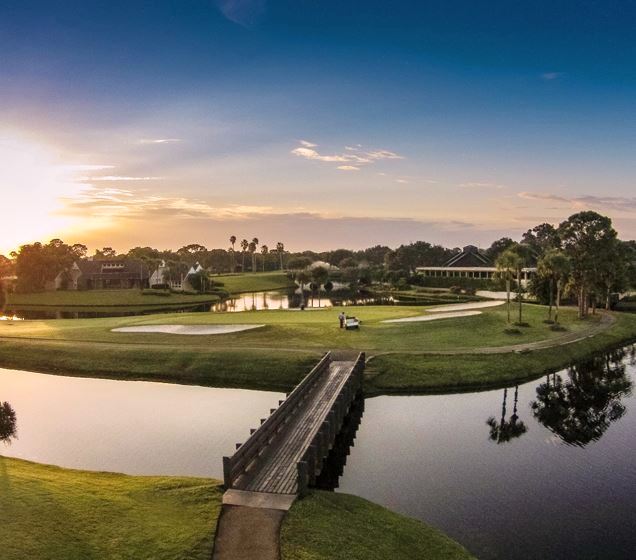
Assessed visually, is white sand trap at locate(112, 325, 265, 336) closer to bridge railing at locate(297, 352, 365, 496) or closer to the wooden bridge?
bridge railing at locate(297, 352, 365, 496)

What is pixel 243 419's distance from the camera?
31.7 metres

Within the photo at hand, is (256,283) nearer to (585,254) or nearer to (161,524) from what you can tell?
(585,254)

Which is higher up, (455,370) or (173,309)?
(455,370)

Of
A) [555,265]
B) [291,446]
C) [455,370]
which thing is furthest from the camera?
[555,265]

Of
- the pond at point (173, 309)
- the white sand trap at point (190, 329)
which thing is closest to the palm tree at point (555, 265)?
the white sand trap at point (190, 329)

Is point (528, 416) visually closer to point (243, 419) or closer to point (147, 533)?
point (243, 419)

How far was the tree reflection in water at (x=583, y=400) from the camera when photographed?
30.5 metres

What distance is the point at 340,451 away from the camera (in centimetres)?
2736

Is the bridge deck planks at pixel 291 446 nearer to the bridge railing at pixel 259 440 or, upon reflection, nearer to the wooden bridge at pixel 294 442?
the wooden bridge at pixel 294 442

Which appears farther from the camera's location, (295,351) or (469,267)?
(469,267)

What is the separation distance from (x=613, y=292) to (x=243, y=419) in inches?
2728

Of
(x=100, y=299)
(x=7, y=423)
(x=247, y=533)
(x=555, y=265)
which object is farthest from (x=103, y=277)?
(x=247, y=533)

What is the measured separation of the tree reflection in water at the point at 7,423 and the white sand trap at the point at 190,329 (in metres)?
20.5

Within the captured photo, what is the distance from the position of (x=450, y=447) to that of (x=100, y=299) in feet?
326
